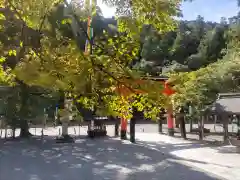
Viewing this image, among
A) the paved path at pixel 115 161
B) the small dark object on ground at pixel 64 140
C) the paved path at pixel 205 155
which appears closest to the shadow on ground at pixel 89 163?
the paved path at pixel 115 161

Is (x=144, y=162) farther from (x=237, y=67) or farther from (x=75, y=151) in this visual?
(x=237, y=67)

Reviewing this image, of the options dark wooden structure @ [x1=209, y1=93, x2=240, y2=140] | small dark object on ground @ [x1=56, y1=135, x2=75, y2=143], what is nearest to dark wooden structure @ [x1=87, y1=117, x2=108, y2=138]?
small dark object on ground @ [x1=56, y1=135, x2=75, y2=143]

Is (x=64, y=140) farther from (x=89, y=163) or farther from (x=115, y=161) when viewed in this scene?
(x=115, y=161)

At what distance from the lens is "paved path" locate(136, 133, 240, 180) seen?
10039 mm

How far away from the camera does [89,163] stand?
10.9m

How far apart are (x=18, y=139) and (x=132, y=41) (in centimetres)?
1569

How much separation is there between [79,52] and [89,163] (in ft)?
29.9

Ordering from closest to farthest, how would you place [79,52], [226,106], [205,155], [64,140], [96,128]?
[79,52], [205,155], [226,106], [64,140], [96,128]

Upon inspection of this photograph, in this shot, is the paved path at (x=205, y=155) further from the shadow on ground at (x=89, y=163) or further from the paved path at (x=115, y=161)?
the shadow on ground at (x=89, y=163)

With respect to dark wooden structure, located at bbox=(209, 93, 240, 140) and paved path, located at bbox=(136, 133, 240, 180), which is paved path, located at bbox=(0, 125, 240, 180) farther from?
dark wooden structure, located at bbox=(209, 93, 240, 140)

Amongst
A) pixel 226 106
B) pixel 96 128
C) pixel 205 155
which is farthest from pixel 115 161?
pixel 96 128

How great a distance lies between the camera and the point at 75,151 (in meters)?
13.2

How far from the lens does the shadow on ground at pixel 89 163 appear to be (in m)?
9.21

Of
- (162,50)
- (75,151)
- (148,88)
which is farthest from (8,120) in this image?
(162,50)
